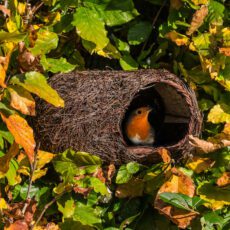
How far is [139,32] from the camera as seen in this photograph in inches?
111

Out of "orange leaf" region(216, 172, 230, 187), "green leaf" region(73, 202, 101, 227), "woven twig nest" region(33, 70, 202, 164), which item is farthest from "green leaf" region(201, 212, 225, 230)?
"green leaf" region(73, 202, 101, 227)

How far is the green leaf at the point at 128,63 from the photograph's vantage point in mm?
2777

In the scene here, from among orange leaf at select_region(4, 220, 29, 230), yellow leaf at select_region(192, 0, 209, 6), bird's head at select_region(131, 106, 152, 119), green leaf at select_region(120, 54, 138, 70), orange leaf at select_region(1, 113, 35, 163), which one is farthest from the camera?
bird's head at select_region(131, 106, 152, 119)

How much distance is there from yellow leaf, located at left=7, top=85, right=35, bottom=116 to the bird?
1.26m

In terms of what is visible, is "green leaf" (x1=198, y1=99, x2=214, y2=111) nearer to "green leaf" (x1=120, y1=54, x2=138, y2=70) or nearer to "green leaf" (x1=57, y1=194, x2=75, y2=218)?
"green leaf" (x1=120, y1=54, x2=138, y2=70)

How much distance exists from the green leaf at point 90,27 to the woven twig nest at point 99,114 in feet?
0.49

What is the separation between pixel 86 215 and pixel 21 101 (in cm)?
77

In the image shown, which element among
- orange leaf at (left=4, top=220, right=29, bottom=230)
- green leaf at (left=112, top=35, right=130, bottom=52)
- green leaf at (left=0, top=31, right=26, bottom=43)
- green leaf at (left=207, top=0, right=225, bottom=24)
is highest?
green leaf at (left=0, top=31, right=26, bottom=43)

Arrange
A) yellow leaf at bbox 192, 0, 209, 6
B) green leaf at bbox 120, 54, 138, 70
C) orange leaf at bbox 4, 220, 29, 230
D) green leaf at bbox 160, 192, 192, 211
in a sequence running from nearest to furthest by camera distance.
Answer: orange leaf at bbox 4, 220, 29, 230
green leaf at bbox 160, 192, 192, 211
yellow leaf at bbox 192, 0, 209, 6
green leaf at bbox 120, 54, 138, 70

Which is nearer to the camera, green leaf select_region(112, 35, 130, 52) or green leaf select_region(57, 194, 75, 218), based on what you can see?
green leaf select_region(57, 194, 75, 218)

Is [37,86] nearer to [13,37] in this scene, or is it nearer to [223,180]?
[13,37]

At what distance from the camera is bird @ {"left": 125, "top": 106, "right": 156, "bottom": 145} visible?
3170mm

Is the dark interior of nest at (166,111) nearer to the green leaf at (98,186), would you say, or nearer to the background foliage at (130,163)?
the background foliage at (130,163)

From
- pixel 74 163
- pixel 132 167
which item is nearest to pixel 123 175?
pixel 132 167
